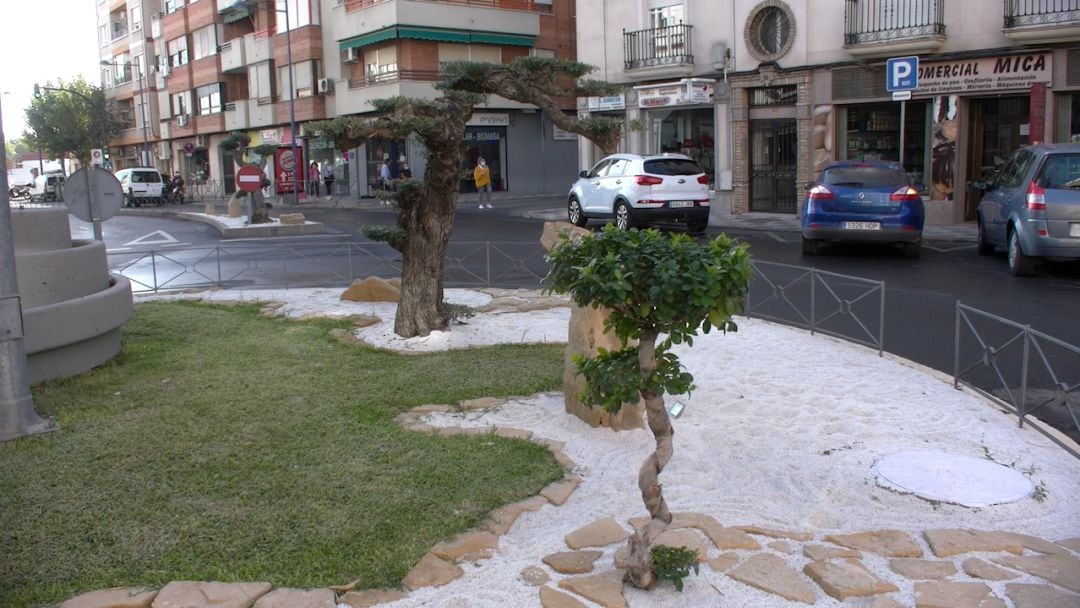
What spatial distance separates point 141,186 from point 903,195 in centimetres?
3661

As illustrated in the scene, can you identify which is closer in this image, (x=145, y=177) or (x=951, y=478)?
(x=951, y=478)

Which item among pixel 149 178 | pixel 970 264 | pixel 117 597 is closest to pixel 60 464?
pixel 117 597

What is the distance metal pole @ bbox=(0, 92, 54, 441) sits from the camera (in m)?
6.21

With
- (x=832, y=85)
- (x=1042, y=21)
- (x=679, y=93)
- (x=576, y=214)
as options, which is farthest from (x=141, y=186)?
(x=1042, y=21)

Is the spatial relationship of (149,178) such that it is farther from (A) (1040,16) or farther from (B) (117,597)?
(B) (117,597)

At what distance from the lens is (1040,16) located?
60.1 ft

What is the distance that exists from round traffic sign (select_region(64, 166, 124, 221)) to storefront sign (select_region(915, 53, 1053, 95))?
16.6 meters

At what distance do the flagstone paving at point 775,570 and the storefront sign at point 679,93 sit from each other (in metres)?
21.3

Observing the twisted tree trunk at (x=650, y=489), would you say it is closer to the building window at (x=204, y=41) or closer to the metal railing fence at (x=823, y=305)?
the metal railing fence at (x=823, y=305)

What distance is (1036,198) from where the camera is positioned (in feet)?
40.2

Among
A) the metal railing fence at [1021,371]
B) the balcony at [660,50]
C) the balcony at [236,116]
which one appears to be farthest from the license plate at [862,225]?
the balcony at [236,116]

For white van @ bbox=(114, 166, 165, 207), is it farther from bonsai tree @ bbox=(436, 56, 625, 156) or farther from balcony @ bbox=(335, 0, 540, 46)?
bonsai tree @ bbox=(436, 56, 625, 156)

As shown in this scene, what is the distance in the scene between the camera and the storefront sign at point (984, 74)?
18750mm

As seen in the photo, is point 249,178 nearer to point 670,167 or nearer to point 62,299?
point 670,167
